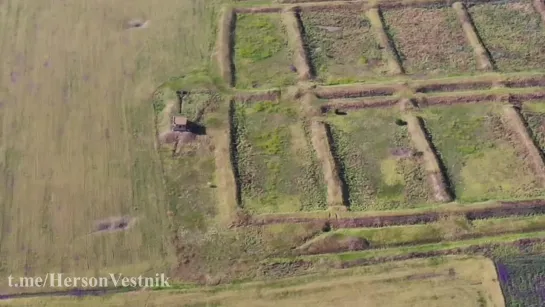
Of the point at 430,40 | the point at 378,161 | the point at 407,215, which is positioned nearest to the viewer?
the point at 407,215

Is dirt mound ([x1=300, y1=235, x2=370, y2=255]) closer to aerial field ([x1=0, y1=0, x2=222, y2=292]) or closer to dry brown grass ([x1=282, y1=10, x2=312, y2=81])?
aerial field ([x1=0, y1=0, x2=222, y2=292])

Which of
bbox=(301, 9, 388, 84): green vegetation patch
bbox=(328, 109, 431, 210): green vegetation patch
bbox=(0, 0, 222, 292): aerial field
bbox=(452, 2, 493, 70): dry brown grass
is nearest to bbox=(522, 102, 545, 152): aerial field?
bbox=(452, 2, 493, 70): dry brown grass

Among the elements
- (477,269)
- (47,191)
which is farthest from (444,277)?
(47,191)

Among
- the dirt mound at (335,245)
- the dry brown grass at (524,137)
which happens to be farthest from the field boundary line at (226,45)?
the dry brown grass at (524,137)

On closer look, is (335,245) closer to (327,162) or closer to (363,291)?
(363,291)

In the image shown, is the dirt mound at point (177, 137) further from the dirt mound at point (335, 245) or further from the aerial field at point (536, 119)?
the aerial field at point (536, 119)

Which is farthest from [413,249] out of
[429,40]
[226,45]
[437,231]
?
[226,45]
